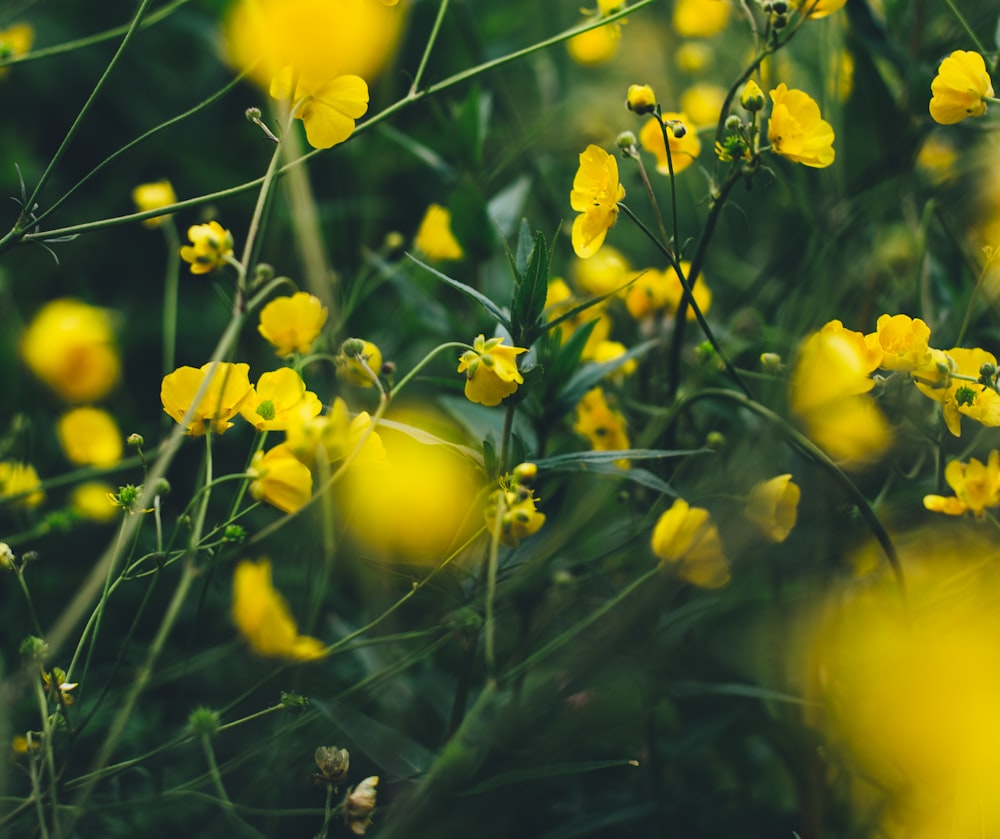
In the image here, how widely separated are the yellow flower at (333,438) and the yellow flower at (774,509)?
238 mm

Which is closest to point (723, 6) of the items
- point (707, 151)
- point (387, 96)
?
point (707, 151)

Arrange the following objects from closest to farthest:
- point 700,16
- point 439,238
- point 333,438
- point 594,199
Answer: point 333,438 < point 594,199 < point 439,238 < point 700,16

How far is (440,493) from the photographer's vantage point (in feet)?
1.82

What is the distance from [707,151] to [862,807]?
2.14 ft

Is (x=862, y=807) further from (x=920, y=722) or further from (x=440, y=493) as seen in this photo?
(x=440, y=493)

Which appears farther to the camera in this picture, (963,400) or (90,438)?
(90,438)

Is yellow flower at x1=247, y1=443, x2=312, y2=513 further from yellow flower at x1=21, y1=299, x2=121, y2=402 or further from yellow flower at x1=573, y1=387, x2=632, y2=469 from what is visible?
yellow flower at x1=21, y1=299, x2=121, y2=402

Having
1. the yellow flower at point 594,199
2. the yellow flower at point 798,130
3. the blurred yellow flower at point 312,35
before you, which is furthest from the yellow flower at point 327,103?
the yellow flower at point 798,130

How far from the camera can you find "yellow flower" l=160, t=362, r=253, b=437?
505mm

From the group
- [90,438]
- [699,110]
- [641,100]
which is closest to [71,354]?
[90,438]

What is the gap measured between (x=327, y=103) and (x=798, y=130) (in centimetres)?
31

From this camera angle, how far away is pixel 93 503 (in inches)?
30.1

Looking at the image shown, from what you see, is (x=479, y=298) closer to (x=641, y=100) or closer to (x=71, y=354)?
(x=641, y=100)

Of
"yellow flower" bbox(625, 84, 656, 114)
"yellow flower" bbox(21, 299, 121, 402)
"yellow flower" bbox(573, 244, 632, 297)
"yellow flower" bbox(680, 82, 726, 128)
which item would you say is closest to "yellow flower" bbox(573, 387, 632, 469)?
"yellow flower" bbox(573, 244, 632, 297)
